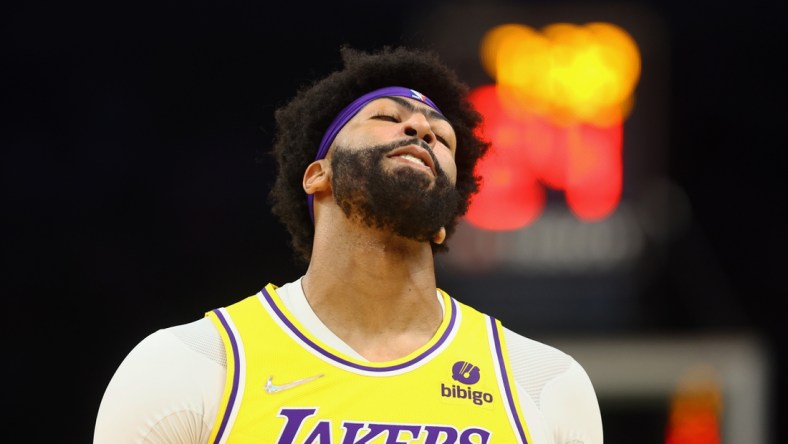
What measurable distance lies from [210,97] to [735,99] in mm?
3292

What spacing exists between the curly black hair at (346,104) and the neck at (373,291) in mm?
401

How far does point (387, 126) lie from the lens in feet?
12.9

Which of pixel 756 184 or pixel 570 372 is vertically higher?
pixel 756 184

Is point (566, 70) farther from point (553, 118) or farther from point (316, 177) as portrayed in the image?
point (316, 177)

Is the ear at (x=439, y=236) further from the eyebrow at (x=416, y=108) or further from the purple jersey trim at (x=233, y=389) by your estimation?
the purple jersey trim at (x=233, y=389)

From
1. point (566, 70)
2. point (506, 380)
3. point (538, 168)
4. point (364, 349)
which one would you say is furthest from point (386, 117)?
point (566, 70)

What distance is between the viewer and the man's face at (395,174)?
148 inches

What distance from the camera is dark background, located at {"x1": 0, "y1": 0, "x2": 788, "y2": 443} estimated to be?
25.3 feet

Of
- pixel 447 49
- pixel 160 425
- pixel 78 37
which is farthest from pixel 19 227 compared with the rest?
pixel 160 425

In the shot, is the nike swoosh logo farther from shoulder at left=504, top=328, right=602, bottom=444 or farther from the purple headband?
the purple headband

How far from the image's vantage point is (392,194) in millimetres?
3742

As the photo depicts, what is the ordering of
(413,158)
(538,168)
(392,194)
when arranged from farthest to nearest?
1. (538,168)
2. (413,158)
3. (392,194)

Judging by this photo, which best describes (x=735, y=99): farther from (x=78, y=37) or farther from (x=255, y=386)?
(x=255, y=386)

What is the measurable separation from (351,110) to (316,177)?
0.24m
